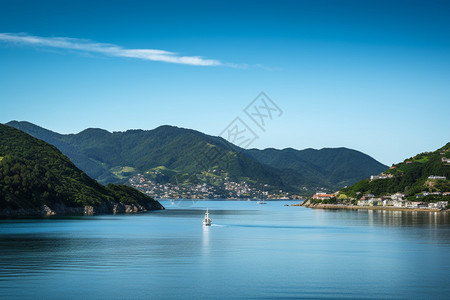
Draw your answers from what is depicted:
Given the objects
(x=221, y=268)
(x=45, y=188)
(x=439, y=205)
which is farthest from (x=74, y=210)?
(x=439, y=205)

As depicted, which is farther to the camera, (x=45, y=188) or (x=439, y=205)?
(x=439, y=205)

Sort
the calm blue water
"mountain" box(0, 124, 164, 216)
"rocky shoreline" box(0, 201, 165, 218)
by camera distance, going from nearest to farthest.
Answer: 1. the calm blue water
2. "rocky shoreline" box(0, 201, 165, 218)
3. "mountain" box(0, 124, 164, 216)

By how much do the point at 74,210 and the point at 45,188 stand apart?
37.1ft

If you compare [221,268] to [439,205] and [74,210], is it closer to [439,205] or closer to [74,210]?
[74,210]

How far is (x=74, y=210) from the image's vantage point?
5576 inches

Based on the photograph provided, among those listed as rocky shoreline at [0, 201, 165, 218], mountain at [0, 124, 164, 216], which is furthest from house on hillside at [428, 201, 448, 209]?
rocky shoreline at [0, 201, 165, 218]

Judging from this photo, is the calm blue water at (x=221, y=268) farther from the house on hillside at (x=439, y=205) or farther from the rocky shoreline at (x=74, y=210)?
the house on hillside at (x=439, y=205)

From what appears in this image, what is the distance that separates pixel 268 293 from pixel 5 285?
17082 mm

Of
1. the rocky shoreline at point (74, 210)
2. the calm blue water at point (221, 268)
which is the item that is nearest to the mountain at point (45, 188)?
the rocky shoreline at point (74, 210)

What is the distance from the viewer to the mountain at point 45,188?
124438 millimetres

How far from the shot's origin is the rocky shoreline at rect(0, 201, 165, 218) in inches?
4734

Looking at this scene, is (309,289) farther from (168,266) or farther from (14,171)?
(14,171)

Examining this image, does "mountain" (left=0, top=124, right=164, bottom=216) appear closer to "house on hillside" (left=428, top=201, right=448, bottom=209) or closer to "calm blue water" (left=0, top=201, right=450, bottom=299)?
"calm blue water" (left=0, top=201, right=450, bottom=299)

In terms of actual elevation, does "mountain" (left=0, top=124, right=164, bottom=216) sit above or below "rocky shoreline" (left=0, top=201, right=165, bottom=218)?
above
